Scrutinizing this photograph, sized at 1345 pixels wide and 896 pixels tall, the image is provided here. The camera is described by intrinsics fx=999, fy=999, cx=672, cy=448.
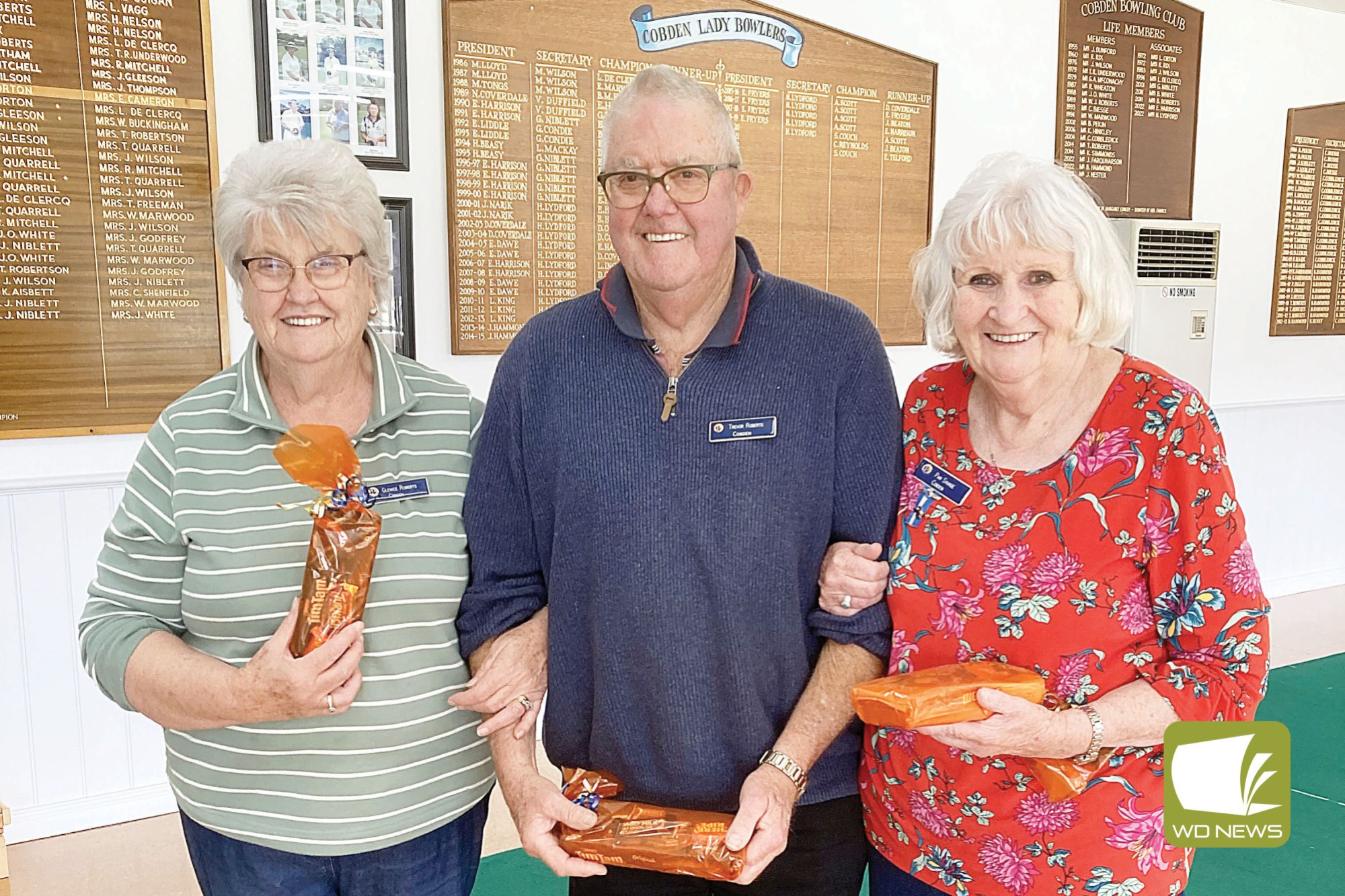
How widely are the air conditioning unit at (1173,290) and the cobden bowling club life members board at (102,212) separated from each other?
3668mm

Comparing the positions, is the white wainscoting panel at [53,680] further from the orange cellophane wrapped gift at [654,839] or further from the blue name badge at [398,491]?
the orange cellophane wrapped gift at [654,839]

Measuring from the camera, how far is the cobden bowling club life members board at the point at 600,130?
3.27m

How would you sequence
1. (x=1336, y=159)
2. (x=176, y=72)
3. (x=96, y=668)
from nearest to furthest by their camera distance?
(x=96, y=668) → (x=176, y=72) → (x=1336, y=159)

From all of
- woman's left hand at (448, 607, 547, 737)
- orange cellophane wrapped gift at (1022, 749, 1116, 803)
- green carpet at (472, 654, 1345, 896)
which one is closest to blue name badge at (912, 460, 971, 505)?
orange cellophane wrapped gift at (1022, 749, 1116, 803)

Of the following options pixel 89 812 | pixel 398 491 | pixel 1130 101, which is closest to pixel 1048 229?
pixel 398 491

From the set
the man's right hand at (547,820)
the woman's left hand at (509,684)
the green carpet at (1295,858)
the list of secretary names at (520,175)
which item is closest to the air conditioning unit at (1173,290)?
the green carpet at (1295,858)

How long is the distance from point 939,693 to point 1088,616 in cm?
25

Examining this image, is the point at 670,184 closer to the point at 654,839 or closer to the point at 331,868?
the point at 654,839

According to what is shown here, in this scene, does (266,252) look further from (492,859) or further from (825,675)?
A: (492,859)

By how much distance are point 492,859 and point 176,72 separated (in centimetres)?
247

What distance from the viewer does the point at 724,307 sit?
5.01ft

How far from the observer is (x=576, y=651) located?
1.53 metres

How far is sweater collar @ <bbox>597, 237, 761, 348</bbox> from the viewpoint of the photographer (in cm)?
148

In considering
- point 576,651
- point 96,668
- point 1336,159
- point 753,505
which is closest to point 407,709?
point 576,651
